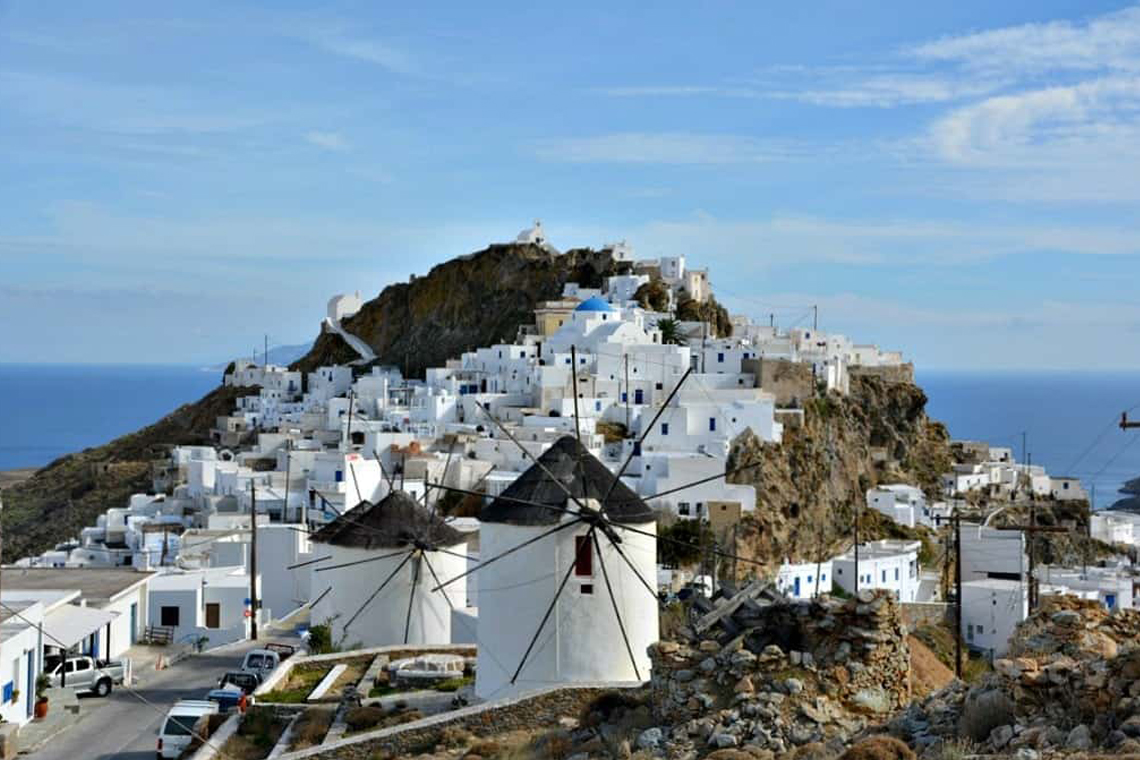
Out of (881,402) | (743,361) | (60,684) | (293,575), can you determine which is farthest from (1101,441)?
(60,684)

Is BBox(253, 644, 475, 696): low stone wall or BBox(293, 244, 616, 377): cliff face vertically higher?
BBox(293, 244, 616, 377): cliff face

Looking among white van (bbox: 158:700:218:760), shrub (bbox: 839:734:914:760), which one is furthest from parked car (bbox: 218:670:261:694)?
shrub (bbox: 839:734:914:760)

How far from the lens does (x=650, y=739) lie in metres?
11.6

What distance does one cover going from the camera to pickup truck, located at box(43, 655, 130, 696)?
2080 cm

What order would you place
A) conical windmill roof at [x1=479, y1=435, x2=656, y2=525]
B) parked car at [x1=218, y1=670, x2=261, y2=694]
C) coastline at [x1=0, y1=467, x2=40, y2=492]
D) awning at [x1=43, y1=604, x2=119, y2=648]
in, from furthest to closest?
1. coastline at [x1=0, y1=467, x2=40, y2=492]
2. awning at [x1=43, y1=604, x2=119, y2=648]
3. parked car at [x1=218, y1=670, x2=261, y2=694]
4. conical windmill roof at [x1=479, y1=435, x2=656, y2=525]

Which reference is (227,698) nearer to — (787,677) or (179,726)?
(179,726)

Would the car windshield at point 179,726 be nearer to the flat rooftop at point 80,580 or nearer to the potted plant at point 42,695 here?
the potted plant at point 42,695

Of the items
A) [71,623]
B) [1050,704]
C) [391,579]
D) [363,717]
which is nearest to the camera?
[1050,704]

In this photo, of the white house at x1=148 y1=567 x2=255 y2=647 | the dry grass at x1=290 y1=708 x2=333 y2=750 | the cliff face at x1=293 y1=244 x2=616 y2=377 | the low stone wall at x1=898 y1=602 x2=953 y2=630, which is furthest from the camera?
the cliff face at x1=293 y1=244 x2=616 y2=377

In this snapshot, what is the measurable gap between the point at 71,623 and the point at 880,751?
1616 cm

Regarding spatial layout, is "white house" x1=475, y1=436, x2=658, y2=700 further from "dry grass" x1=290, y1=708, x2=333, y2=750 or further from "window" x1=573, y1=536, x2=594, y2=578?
"dry grass" x1=290, y1=708, x2=333, y2=750

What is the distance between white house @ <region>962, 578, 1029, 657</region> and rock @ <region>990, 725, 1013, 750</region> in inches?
1054

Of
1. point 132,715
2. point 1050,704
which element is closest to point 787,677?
point 1050,704

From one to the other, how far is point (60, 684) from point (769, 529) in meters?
31.8
